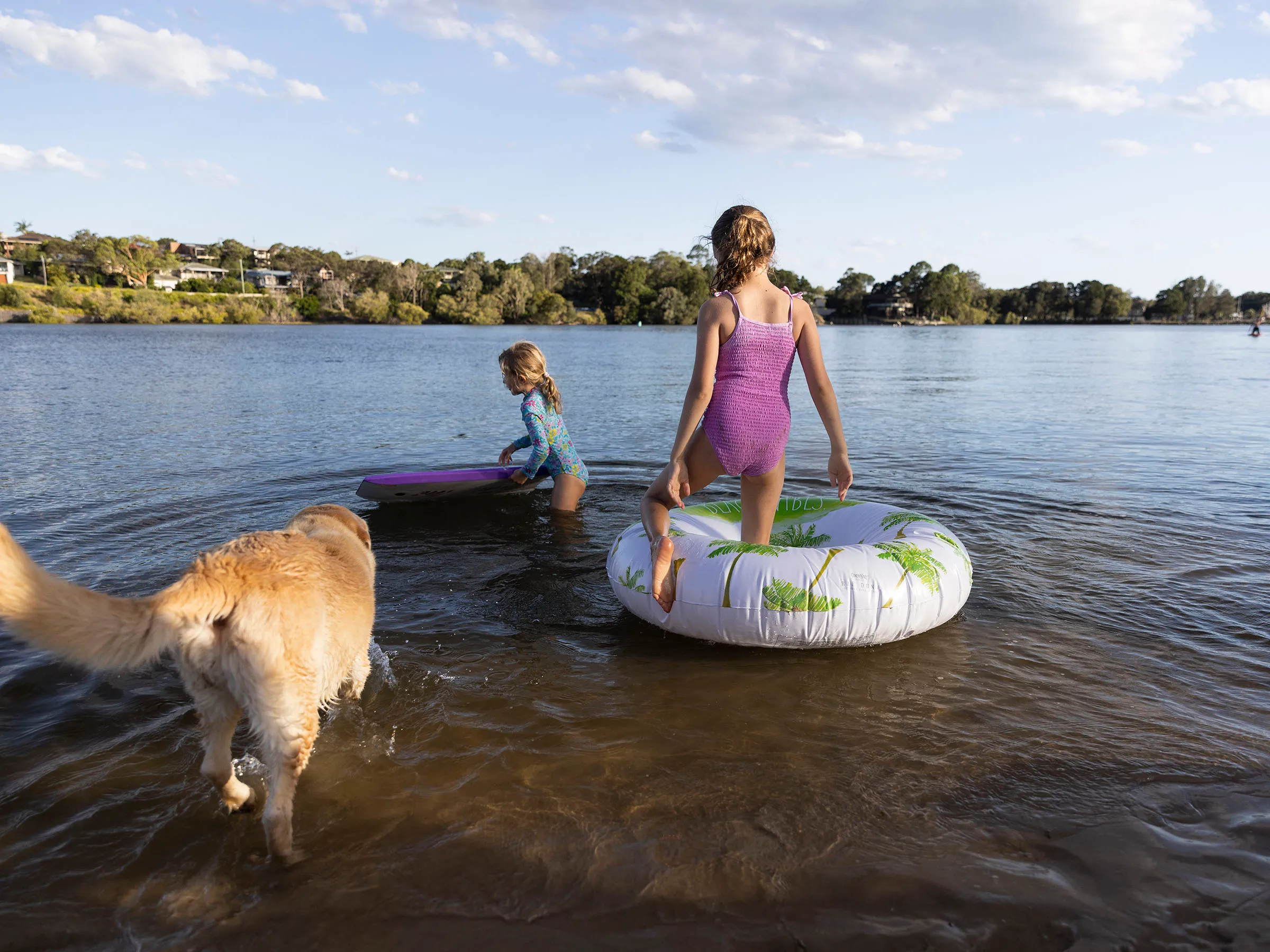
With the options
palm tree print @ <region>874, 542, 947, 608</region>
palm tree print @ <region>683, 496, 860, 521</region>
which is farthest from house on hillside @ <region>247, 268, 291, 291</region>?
palm tree print @ <region>874, 542, 947, 608</region>

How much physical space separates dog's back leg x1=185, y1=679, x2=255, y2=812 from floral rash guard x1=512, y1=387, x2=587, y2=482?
5.33 m

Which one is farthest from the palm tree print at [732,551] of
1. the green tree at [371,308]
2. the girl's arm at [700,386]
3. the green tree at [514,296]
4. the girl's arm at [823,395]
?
the green tree at [514,296]

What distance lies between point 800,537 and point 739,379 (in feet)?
7.65

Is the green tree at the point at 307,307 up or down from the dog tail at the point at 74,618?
up

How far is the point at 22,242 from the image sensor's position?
13400cm

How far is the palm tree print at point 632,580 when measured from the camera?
5426 millimetres

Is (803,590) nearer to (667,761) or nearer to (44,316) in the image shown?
(667,761)

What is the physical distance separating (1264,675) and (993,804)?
2.70 m

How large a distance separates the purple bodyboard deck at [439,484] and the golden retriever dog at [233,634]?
5.07 meters

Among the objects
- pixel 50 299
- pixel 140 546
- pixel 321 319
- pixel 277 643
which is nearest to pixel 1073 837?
pixel 277 643

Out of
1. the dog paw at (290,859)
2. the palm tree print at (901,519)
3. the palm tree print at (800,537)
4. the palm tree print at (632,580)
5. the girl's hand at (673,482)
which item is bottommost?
the dog paw at (290,859)

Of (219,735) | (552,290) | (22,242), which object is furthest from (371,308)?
(219,735)

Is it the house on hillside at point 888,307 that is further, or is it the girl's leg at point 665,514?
the house on hillside at point 888,307

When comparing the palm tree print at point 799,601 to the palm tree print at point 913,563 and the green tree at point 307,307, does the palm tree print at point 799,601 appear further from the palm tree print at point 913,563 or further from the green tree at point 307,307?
the green tree at point 307,307
